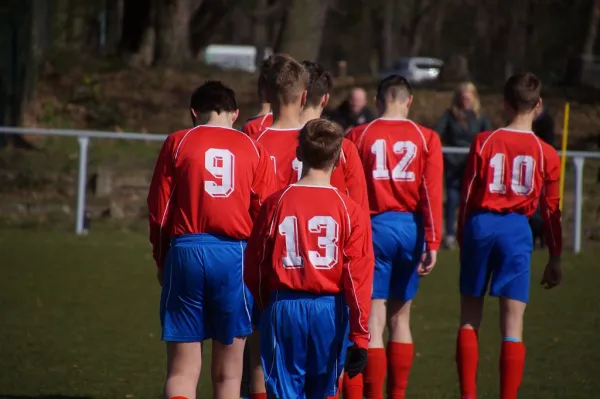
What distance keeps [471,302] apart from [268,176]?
78.2 inches

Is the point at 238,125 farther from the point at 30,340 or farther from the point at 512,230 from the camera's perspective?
the point at 512,230

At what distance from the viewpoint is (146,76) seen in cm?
3130

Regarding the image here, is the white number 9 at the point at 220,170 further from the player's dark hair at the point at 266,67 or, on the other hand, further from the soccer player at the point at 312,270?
the player's dark hair at the point at 266,67

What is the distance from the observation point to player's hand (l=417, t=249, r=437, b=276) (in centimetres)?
775

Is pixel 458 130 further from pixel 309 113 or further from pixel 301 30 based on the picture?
pixel 301 30

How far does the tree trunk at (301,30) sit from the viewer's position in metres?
29.8

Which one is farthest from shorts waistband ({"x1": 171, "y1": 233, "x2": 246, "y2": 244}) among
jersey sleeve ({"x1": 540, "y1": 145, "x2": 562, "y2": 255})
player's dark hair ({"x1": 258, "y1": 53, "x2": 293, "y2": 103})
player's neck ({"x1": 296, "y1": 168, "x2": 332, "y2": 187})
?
jersey sleeve ({"x1": 540, "y1": 145, "x2": 562, "y2": 255})

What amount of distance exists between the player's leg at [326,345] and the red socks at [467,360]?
1.92m

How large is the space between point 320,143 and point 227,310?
1208mm

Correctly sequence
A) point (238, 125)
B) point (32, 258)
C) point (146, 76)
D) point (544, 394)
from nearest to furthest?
point (544, 394), point (32, 258), point (238, 125), point (146, 76)

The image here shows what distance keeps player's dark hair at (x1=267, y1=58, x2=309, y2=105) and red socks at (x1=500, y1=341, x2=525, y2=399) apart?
2.22 m

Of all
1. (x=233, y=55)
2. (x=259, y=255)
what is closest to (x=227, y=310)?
(x=259, y=255)

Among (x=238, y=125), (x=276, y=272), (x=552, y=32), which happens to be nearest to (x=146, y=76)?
(x=238, y=125)

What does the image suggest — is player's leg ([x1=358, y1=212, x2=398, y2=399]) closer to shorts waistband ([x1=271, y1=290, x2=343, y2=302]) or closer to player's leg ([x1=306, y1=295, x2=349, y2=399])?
player's leg ([x1=306, y1=295, x2=349, y2=399])
